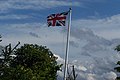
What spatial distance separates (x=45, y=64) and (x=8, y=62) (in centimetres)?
861

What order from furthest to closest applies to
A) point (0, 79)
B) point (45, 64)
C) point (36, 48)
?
1. point (36, 48)
2. point (45, 64)
3. point (0, 79)

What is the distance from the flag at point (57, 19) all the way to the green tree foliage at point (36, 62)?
35.1 m

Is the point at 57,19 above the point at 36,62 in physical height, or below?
above

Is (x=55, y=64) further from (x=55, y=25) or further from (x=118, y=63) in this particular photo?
(x=55, y=25)

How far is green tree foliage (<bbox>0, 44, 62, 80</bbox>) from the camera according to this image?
86250 millimetres

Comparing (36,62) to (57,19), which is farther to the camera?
(36,62)

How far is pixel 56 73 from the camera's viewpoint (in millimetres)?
93625

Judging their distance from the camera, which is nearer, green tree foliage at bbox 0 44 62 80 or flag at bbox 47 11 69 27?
flag at bbox 47 11 69 27

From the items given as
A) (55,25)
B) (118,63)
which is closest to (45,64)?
(118,63)

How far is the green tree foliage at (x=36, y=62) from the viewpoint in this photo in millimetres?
86250

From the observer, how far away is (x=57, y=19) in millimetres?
48594

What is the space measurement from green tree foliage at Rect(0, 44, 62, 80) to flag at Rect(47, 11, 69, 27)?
3513 centimetres

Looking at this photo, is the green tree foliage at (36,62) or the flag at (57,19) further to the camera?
the green tree foliage at (36,62)

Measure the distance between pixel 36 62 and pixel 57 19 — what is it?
140 ft
